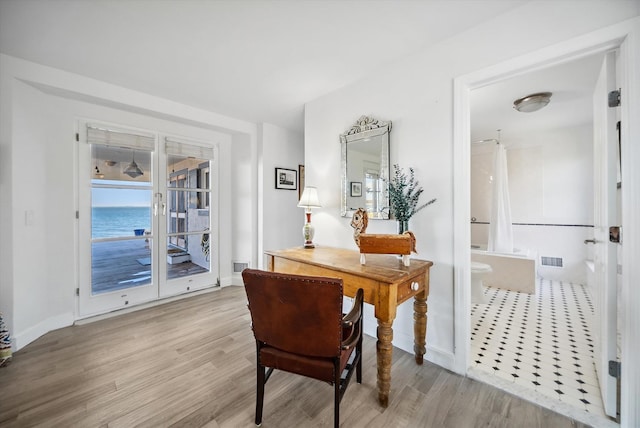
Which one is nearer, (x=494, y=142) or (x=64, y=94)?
(x=64, y=94)

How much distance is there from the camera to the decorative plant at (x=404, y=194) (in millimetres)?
1933

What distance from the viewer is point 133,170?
9.68 feet

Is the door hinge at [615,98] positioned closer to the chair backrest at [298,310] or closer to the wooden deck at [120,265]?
the chair backrest at [298,310]

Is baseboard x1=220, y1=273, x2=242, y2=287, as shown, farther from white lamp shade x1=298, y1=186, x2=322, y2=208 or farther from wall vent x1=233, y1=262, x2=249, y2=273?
white lamp shade x1=298, y1=186, x2=322, y2=208

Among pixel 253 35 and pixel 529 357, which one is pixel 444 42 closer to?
pixel 253 35

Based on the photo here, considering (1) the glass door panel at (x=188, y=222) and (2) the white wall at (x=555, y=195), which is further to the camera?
(2) the white wall at (x=555, y=195)

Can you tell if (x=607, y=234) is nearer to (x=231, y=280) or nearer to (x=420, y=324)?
(x=420, y=324)

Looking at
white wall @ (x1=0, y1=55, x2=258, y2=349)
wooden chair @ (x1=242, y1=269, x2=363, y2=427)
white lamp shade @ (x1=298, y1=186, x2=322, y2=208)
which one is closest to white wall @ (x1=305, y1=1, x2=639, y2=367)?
white lamp shade @ (x1=298, y1=186, x2=322, y2=208)

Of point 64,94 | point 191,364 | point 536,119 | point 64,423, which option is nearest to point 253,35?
point 64,94

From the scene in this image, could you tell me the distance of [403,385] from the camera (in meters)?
1.69

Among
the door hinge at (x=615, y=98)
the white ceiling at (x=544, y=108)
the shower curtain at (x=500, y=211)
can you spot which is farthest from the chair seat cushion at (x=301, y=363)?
the shower curtain at (x=500, y=211)

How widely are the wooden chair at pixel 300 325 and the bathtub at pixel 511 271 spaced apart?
334cm

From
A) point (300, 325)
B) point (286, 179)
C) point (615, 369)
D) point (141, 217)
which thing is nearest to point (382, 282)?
point (300, 325)

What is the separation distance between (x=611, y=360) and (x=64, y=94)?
15.2 feet
